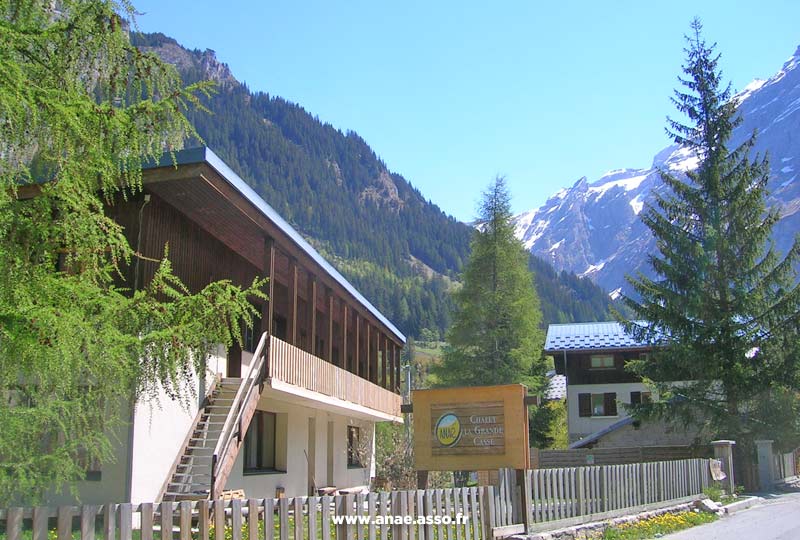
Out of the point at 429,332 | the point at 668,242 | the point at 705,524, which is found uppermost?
the point at 429,332

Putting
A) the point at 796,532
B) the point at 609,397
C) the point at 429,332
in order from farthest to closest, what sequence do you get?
the point at 429,332, the point at 609,397, the point at 796,532

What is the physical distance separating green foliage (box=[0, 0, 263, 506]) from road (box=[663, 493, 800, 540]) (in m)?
10.4

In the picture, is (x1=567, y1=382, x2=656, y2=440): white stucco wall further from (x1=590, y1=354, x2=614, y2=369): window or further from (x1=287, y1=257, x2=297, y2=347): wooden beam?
(x1=287, y1=257, x2=297, y2=347): wooden beam

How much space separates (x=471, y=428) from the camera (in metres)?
12.9

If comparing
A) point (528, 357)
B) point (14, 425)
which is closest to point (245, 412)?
point (14, 425)

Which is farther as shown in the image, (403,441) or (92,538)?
(403,441)

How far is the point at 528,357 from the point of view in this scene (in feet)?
126

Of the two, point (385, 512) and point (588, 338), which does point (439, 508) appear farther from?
point (588, 338)

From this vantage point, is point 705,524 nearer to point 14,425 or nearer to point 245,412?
point 245,412

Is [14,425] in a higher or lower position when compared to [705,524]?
higher

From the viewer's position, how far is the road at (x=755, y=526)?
1377 cm

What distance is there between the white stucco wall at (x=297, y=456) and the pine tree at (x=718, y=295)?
38.4ft

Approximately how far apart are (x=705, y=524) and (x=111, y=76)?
1492 cm

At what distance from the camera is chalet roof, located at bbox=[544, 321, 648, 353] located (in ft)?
151
